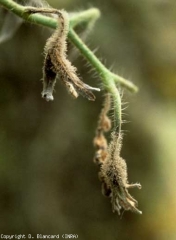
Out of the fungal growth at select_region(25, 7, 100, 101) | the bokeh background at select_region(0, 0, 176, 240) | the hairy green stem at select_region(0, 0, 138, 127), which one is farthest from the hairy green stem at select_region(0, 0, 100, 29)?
the bokeh background at select_region(0, 0, 176, 240)

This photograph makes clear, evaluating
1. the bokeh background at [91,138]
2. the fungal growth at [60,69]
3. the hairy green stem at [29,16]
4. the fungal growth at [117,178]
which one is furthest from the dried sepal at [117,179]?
the bokeh background at [91,138]

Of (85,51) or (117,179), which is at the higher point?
(85,51)

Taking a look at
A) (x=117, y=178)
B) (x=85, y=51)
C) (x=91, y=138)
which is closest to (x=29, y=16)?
(x=85, y=51)

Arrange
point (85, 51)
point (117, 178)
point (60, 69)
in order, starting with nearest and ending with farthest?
point (60, 69) < point (117, 178) < point (85, 51)

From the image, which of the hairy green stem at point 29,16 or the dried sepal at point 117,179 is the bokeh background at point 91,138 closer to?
the hairy green stem at point 29,16

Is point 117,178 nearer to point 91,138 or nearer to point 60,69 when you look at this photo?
point 60,69

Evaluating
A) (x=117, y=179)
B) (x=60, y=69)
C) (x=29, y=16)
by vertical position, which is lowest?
(x=117, y=179)

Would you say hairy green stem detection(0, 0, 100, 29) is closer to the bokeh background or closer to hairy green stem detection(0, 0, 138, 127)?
hairy green stem detection(0, 0, 138, 127)
